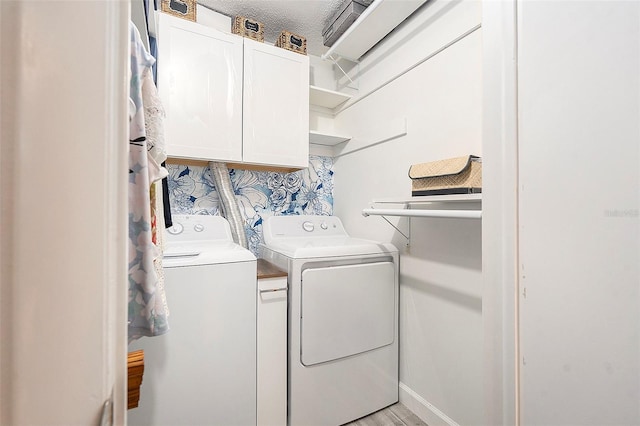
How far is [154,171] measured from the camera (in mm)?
767

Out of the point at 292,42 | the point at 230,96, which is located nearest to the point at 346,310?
the point at 230,96

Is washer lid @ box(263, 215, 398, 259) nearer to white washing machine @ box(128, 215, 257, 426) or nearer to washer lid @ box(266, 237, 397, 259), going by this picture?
washer lid @ box(266, 237, 397, 259)

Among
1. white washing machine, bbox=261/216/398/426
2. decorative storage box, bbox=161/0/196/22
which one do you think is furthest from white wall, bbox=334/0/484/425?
decorative storage box, bbox=161/0/196/22

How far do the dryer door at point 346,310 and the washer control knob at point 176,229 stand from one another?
924 millimetres

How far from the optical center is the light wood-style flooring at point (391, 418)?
168 cm

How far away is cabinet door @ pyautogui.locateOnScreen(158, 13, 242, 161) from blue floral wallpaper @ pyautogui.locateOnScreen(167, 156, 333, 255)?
400 mm

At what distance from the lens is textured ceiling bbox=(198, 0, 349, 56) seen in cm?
194
